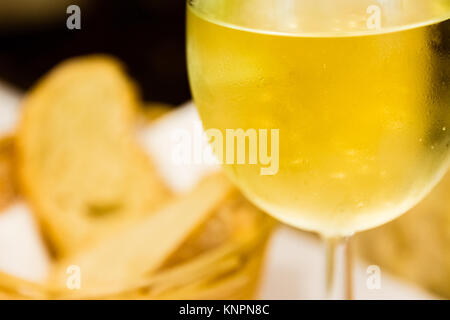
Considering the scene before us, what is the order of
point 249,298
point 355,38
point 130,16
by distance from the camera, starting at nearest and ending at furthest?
point 355,38 → point 249,298 → point 130,16

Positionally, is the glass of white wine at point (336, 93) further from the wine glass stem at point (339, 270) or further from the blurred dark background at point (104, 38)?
the blurred dark background at point (104, 38)

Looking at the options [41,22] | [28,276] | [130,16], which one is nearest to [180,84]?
[130,16]

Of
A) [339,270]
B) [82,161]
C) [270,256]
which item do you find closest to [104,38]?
[82,161]

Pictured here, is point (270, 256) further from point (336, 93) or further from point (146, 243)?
point (336, 93)

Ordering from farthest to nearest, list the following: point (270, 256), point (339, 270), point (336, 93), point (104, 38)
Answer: point (104, 38) < point (270, 256) < point (339, 270) < point (336, 93)

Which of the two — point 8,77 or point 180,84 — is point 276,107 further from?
point 8,77
